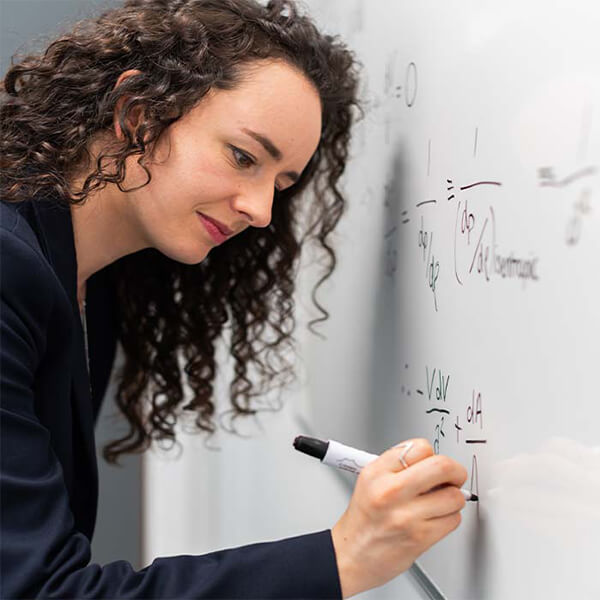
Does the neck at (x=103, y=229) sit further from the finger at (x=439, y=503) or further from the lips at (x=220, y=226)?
the finger at (x=439, y=503)

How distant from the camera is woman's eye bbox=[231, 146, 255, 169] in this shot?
2.34 ft

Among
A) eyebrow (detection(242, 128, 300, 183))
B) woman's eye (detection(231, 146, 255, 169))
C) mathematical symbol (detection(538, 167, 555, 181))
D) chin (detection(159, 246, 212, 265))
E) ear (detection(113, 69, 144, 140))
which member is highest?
ear (detection(113, 69, 144, 140))

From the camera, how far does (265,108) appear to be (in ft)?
2.31

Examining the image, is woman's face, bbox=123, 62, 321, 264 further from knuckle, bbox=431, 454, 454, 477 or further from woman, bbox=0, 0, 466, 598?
knuckle, bbox=431, 454, 454, 477

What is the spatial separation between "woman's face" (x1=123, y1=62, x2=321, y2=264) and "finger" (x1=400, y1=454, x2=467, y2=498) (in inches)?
11.8

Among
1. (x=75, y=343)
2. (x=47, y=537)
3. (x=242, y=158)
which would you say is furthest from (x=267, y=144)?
(x=47, y=537)

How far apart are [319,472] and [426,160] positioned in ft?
1.74

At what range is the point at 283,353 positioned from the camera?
1.20 meters

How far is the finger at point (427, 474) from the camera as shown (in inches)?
21.5

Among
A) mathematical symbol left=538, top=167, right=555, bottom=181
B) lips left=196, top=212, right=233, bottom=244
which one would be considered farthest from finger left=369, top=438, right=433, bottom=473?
lips left=196, top=212, right=233, bottom=244

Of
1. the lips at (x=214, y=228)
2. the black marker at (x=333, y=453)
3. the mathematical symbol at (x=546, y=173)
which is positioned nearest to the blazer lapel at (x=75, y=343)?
the lips at (x=214, y=228)

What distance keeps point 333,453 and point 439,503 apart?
0.30 feet

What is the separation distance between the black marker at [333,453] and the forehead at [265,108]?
27cm

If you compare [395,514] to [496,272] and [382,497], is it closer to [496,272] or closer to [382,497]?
[382,497]
